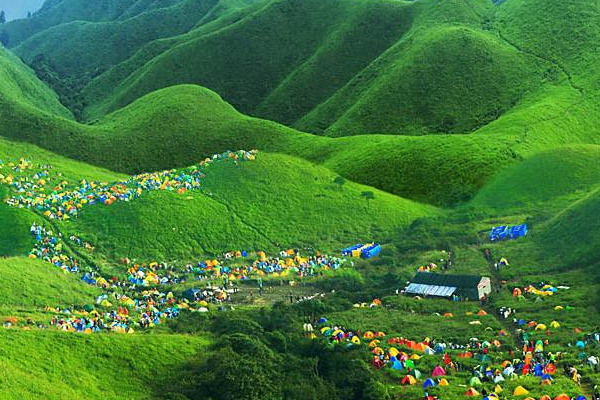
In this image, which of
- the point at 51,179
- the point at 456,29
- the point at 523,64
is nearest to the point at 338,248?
the point at 51,179

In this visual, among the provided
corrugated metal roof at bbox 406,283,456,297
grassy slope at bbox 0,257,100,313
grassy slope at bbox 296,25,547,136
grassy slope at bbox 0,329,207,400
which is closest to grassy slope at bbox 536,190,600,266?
corrugated metal roof at bbox 406,283,456,297

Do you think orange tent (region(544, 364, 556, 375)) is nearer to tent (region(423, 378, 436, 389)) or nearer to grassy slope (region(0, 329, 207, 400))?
tent (region(423, 378, 436, 389))

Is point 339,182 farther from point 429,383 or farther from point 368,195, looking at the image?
point 429,383

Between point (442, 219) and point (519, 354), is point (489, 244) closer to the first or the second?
point (442, 219)

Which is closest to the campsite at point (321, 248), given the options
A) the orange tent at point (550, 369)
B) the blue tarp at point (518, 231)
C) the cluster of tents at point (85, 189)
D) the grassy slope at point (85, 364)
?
the grassy slope at point (85, 364)

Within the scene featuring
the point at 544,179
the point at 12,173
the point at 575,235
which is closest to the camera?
the point at 575,235

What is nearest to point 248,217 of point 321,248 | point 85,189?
point 321,248
